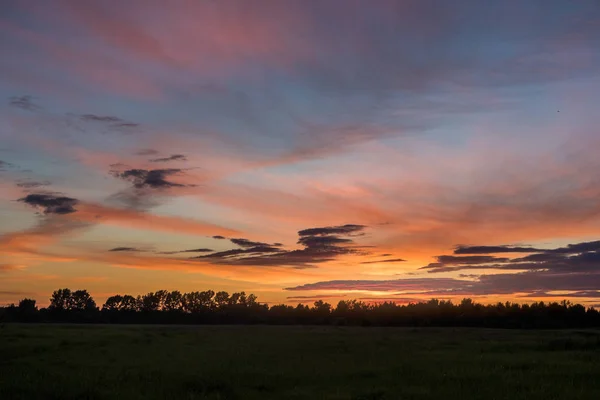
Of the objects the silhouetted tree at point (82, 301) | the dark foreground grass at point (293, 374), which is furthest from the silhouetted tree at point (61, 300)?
the dark foreground grass at point (293, 374)

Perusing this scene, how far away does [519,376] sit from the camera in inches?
1258

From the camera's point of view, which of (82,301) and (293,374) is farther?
(82,301)

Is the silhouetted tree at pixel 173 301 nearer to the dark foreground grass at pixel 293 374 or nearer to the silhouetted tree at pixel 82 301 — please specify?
the silhouetted tree at pixel 82 301

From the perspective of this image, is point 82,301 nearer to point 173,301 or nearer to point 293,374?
point 173,301

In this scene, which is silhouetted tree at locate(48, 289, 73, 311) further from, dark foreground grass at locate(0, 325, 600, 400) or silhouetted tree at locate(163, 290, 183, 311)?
dark foreground grass at locate(0, 325, 600, 400)

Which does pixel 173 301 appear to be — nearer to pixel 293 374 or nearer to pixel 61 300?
pixel 61 300

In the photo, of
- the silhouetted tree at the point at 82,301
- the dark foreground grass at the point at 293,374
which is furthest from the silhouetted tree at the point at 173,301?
the dark foreground grass at the point at 293,374

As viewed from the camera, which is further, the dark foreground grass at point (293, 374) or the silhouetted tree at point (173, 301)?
the silhouetted tree at point (173, 301)

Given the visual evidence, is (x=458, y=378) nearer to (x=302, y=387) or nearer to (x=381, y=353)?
(x=302, y=387)

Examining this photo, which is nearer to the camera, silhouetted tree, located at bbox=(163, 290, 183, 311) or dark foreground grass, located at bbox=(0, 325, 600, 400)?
dark foreground grass, located at bbox=(0, 325, 600, 400)

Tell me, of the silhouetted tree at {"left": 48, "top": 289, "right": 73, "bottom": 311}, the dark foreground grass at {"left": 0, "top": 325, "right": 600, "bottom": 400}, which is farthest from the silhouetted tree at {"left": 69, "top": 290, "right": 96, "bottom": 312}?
the dark foreground grass at {"left": 0, "top": 325, "right": 600, "bottom": 400}

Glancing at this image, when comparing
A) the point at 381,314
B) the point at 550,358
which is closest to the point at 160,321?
the point at 381,314

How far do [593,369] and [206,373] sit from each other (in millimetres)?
23661

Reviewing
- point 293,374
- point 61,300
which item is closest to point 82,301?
point 61,300
